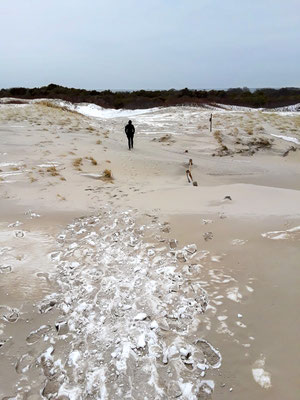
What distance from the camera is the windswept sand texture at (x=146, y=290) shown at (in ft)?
8.96

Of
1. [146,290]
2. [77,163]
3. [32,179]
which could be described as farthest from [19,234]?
[77,163]

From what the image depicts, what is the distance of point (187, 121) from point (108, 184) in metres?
14.9

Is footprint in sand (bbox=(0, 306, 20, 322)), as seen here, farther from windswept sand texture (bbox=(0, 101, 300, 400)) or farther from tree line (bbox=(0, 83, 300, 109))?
tree line (bbox=(0, 83, 300, 109))

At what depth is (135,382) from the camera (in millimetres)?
2719

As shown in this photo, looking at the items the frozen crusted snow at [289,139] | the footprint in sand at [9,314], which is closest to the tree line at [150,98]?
the frozen crusted snow at [289,139]

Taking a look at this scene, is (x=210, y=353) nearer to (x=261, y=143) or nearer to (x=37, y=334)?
(x=37, y=334)

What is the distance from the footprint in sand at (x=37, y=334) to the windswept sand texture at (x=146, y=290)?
0.01 meters

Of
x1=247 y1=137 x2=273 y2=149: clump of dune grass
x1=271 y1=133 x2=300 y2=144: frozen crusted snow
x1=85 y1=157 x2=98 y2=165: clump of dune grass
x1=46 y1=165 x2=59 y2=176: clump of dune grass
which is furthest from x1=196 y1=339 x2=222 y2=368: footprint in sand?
x1=271 y1=133 x2=300 y2=144: frozen crusted snow

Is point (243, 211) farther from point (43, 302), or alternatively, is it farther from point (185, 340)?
point (43, 302)

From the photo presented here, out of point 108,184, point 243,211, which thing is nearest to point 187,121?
point 108,184

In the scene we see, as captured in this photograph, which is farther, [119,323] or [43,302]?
[43,302]

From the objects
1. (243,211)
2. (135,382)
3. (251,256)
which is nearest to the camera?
(135,382)

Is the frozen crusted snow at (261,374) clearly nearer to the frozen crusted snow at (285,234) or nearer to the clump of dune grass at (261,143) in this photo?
the frozen crusted snow at (285,234)

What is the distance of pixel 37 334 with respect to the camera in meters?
3.32
